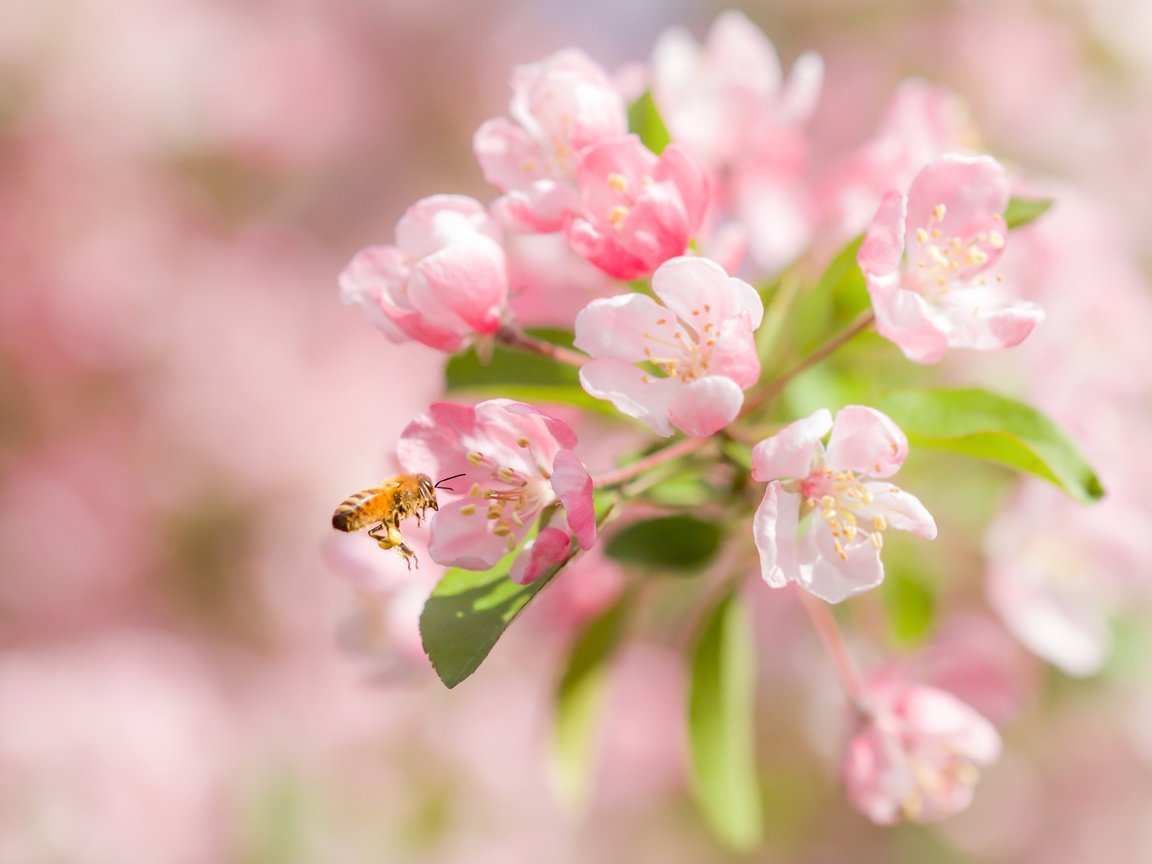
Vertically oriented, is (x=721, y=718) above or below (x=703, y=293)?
below

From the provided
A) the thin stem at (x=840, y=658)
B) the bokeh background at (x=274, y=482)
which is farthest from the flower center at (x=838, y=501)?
the bokeh background at (x=274, y=482)

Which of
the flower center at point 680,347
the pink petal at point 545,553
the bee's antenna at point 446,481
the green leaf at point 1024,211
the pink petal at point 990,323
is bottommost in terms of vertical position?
the pink petal at point 990,323

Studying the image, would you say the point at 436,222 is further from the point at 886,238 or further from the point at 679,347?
the point at 886,238

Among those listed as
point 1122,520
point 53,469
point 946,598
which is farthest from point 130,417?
point 1122,520

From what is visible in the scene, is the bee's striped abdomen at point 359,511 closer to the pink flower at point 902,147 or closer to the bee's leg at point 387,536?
the bee's leg at point 387,536

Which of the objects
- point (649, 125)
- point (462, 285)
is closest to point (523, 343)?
point (462, 285)

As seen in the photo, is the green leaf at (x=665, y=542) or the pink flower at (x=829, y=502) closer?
the pink flower at (x=829, y=502)

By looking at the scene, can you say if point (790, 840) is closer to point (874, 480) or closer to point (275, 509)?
point (275, 509)

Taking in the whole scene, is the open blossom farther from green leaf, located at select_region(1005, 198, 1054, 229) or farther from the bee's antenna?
the bee's antenna
